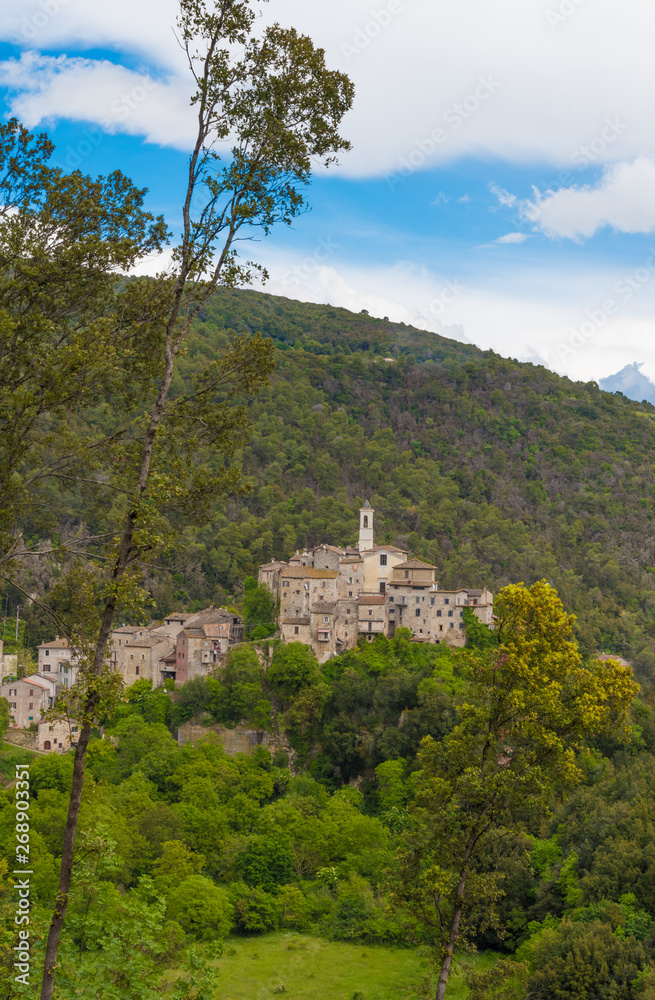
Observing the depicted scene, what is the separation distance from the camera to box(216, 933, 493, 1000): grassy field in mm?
32250

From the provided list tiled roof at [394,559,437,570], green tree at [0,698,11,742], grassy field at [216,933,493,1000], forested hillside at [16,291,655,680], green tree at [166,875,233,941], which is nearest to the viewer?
grassy field at [216,933,493,1000]

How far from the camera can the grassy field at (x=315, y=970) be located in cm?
3225

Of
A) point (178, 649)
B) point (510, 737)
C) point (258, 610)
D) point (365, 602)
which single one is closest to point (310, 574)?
point (365, 602)

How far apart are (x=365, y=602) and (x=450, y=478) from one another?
188 feet

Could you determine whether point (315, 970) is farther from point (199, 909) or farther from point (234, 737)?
point (234, 737)

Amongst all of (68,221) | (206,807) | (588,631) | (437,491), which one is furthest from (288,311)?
(68,221)

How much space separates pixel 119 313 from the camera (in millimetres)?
13078

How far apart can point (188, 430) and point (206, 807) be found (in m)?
37.4

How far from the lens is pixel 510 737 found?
1600 cm

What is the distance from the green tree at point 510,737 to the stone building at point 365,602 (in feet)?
132

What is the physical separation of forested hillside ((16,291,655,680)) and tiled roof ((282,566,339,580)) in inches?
487

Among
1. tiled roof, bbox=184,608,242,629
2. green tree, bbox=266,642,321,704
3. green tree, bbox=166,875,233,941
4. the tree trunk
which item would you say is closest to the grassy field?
green tree, bbox=166,875,233,941

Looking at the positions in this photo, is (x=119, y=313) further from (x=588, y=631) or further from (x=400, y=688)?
(x=588, y=631)

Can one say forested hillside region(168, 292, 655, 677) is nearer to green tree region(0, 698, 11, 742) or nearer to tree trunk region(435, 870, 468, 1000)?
green tree region(0, 698, 11, 742)
